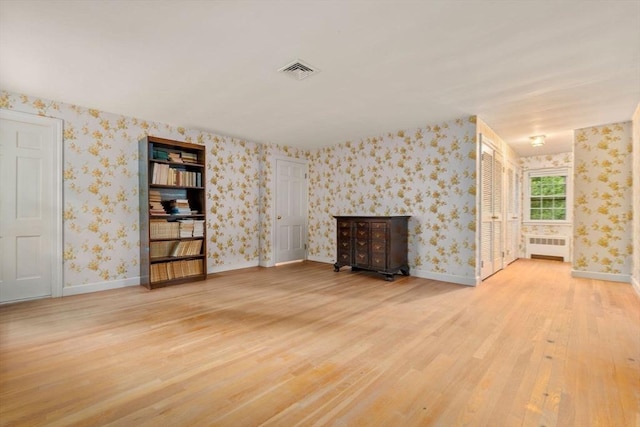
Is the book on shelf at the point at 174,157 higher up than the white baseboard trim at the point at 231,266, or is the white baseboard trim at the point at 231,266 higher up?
the book on shelf at the point at 174,157

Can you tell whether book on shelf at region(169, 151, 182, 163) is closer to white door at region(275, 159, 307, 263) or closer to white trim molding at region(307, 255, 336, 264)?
white door at region(275, 159, 307, 263)

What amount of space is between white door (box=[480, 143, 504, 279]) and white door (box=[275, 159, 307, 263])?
3.33 metres

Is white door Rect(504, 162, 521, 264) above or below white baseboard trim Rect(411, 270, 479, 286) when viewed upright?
above

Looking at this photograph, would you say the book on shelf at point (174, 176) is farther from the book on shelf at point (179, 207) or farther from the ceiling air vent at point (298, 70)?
the ceiling air vent at point (298, 70)

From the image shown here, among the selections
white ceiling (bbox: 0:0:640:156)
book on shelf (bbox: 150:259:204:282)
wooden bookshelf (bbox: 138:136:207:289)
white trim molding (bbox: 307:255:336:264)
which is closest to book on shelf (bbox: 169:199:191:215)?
wooden bookshelf (bbox: 138:136:207:289)

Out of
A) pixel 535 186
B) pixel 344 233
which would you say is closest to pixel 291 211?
pixel 344 233

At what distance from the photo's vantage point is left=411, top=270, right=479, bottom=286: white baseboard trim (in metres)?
4.09

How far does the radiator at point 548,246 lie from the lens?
20.4 ft

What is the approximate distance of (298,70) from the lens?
108 inches

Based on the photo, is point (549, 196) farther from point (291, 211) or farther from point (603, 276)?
point (291, 211)

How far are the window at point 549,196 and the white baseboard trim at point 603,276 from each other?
2211 mm

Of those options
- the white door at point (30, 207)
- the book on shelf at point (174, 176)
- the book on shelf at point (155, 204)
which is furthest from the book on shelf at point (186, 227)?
the white door at point (30, 207)

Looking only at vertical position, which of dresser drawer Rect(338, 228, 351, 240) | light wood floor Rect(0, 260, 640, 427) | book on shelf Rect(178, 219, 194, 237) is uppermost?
book on shelf Rect(178, 219, 194, 237)

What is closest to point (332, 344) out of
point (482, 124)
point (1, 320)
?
point (1, 320)
